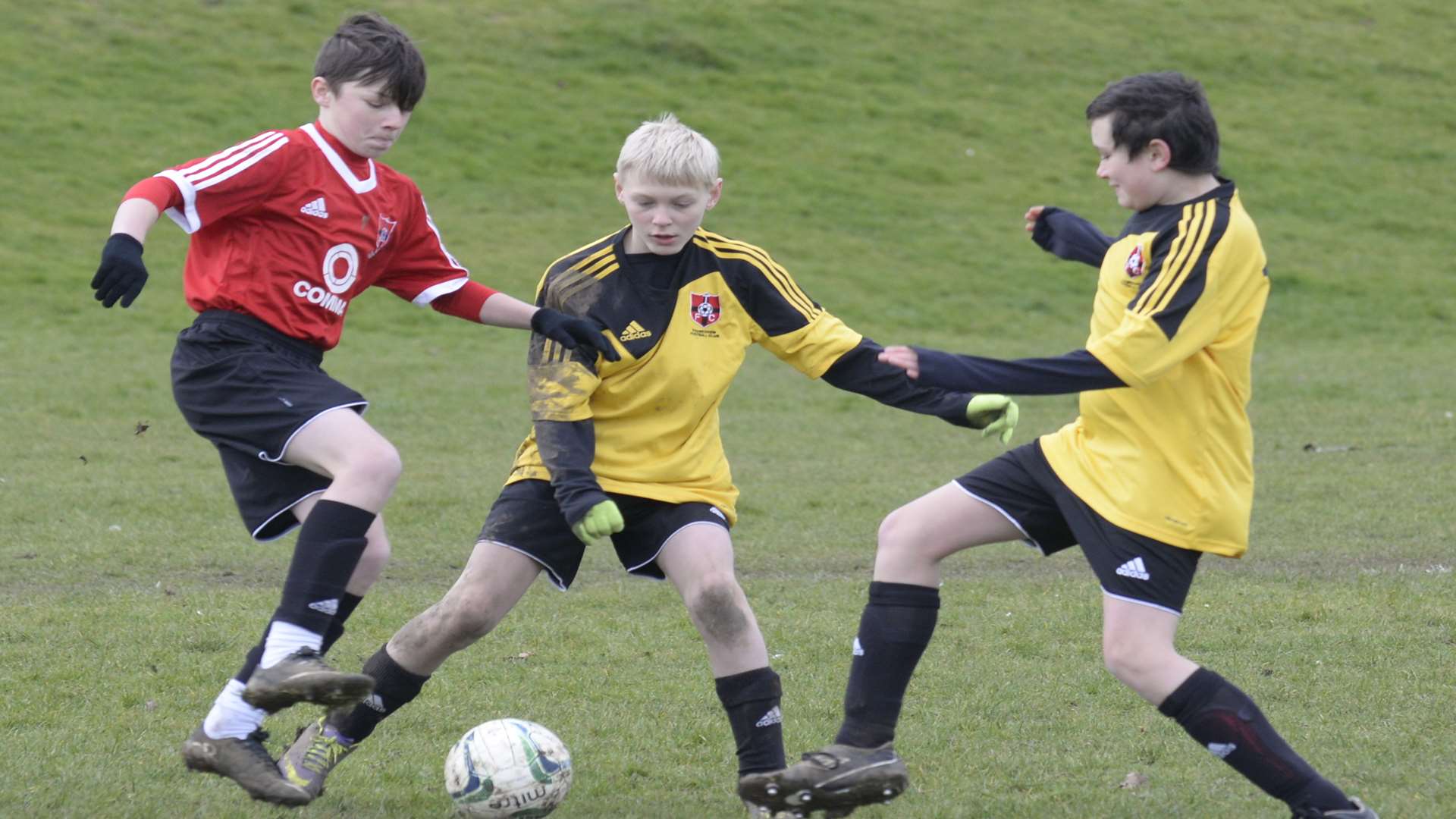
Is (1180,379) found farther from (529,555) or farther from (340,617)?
(340,617)

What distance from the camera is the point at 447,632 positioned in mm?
4234

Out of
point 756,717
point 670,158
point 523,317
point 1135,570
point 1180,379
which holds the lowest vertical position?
point 756,717

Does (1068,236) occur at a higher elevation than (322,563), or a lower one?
higher

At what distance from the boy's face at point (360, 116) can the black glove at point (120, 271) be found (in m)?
0.74

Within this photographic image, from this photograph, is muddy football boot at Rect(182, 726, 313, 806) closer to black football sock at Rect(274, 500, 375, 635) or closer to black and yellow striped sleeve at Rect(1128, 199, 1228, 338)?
black football sock at Rect(274, 500, 375, 635)

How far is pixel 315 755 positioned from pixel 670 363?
4.82 ft

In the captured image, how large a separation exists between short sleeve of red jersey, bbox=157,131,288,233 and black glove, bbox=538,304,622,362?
86 centimetres

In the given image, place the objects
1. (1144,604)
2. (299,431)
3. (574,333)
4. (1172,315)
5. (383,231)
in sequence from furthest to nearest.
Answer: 1. (383,231)
2. (574,333)
3. (299,431)
4. (1144,604)
5. (1172,315)

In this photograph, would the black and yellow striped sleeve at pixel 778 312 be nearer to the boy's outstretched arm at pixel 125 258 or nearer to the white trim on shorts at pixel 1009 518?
the white trim on shorts at pixel 1009 518

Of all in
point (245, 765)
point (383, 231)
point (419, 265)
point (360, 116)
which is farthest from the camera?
point (419, 265)

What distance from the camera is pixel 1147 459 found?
3896 millimetres

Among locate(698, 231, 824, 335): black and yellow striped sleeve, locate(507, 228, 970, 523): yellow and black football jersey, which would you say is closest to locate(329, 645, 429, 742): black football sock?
locate(507, 228, 970, 523): yellow and black football jersey

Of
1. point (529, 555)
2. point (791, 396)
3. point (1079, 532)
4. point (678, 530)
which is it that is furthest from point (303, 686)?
point (791, 396)

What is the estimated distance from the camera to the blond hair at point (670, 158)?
162 inches
